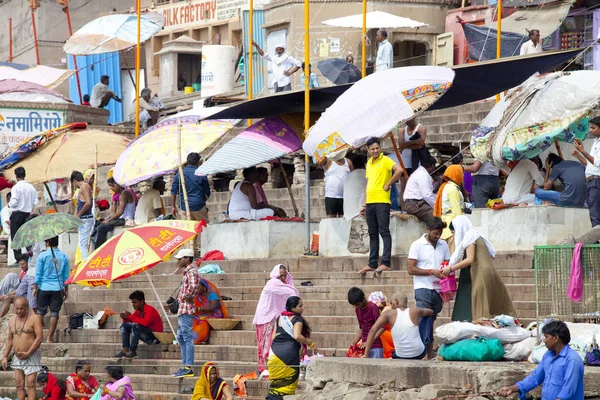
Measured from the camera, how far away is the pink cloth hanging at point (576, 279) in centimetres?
1371

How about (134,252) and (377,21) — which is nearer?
(134,252)

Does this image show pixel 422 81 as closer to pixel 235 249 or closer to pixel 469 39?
pixel 235 249

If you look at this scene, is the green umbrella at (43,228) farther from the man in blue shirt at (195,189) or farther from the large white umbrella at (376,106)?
the large white umbrella at (376,106)

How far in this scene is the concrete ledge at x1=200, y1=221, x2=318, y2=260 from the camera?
19938 millimetres

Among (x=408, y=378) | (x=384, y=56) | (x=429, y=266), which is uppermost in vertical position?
(x=384, y=56)

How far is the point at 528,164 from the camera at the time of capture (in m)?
17.5

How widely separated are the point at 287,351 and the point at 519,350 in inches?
92.6

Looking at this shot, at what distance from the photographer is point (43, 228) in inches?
749

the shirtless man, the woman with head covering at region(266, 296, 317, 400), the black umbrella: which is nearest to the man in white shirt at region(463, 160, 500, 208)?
the woman with head covering at region(266, 296, 317, 400)

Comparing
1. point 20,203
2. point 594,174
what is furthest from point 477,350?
point 20,203

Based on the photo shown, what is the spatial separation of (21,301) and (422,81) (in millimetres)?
5363

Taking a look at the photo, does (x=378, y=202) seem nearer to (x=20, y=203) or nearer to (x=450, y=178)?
(x=450, y=178)

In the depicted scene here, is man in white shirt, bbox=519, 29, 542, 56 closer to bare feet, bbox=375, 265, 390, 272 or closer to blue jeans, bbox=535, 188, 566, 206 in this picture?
blue jeans, bbox=535, 188, 566, 206

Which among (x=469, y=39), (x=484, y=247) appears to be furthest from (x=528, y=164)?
(x=469, y=39)
